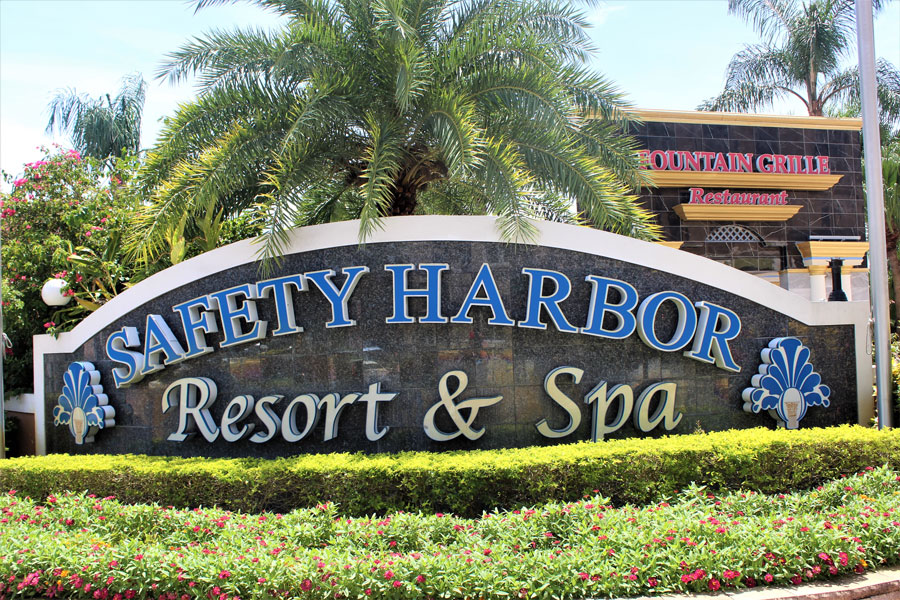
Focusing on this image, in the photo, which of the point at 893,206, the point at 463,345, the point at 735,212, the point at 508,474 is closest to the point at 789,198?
the point at 735,212

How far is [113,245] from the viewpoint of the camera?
461 inches

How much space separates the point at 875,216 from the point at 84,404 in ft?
34.0

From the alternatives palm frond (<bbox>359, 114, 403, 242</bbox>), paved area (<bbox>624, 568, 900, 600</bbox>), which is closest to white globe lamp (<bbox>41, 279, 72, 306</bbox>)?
palm frond (<bbox>359, 114, 403, 242</bbox>)

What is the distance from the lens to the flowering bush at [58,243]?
11359 millimetres

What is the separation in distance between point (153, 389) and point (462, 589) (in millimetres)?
6058

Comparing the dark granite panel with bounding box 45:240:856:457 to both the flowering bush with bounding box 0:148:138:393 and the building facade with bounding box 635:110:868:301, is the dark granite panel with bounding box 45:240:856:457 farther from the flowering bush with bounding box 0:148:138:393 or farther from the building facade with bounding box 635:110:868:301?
the building facade with bounding box 635:110:868:301

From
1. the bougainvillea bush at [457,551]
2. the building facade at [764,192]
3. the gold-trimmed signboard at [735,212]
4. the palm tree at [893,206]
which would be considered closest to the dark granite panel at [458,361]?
the bougainvillea bush at [457,551]

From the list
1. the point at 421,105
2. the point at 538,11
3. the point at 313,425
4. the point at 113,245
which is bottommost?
the point at 313,425

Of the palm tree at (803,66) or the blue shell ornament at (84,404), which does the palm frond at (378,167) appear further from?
the palm tree at (803,66)

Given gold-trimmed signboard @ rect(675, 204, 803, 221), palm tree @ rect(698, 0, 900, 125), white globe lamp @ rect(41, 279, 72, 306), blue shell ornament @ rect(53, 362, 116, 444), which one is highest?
palm tree @ rect(698, 0, 900, 125)

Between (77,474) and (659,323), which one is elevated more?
(659,323)

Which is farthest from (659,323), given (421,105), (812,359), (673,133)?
(673,133)

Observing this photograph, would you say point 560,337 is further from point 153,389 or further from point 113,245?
point 113,245

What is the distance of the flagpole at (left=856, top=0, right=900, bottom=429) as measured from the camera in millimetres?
8477
